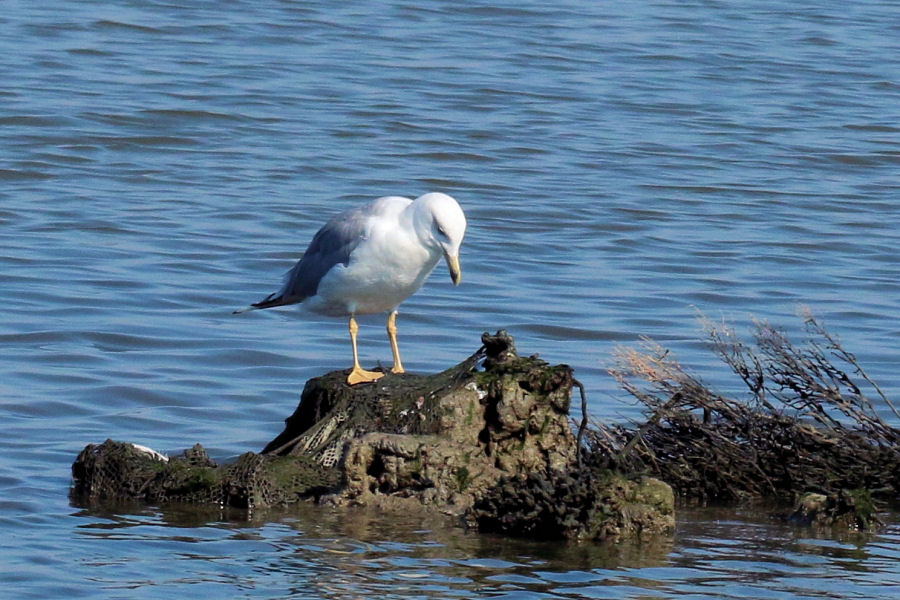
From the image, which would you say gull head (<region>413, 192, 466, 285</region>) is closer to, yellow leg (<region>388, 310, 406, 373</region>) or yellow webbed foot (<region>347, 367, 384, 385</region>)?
yellow webbed foot (<region>347, 367, 384, 385</region>)

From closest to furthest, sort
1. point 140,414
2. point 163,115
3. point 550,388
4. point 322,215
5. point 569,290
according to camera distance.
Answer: point 550,388, point 140,414, point 569,290, point 322,215, point 163,115

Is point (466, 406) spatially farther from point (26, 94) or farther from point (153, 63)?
point (153, 63)

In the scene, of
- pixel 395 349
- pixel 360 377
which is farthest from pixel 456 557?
pixel 395 349

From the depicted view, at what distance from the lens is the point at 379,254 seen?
799cm

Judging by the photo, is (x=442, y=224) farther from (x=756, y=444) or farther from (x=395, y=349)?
(x=756, y=444)

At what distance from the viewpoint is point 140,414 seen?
968 cm

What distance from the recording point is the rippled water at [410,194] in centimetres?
670

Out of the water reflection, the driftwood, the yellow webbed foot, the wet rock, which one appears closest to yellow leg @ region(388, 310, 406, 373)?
the yellow webbed foot

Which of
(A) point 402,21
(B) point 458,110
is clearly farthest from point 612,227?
(A) point 402,21

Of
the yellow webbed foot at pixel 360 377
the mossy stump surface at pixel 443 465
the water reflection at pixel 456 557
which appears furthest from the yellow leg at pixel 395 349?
the water reflection at pixel 456 557

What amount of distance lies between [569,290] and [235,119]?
815 cm

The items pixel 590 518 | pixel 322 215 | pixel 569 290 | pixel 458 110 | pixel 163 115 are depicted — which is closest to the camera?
pixel 590 518

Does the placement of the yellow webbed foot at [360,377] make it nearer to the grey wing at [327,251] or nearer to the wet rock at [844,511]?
the grey wing at [327,251]

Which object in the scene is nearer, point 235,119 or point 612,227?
point 612,227
